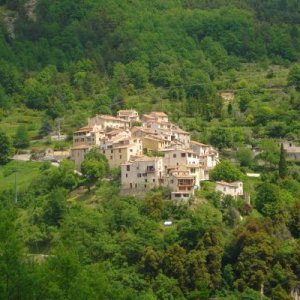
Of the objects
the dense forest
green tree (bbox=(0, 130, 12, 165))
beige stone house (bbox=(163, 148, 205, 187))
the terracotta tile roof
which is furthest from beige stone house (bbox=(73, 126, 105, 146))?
beige stone house (bbox=(163, 148, 205, 187))

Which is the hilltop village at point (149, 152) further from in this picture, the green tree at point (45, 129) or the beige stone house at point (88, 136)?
the green tree at point (45, 129)

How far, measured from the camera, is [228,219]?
5466 cm

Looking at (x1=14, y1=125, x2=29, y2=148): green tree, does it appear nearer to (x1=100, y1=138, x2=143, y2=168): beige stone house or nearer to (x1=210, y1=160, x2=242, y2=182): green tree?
(x1=100, y1=138, x2=143, y2=168): beige stone house

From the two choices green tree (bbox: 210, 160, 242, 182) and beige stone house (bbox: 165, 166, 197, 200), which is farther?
green tree (bbox: 210, 160, 242, 182)

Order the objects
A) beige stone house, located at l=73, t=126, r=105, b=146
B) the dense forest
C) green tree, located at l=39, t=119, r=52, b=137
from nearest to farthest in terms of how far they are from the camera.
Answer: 1. the dense forest
2. beige stone house, located at l=73, t=126, r=105, b=146
3. green tree, located at l=39, t=119, r=52, b=137

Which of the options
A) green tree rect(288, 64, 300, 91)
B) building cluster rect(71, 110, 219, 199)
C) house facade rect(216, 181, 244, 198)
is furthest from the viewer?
green tree rect(288, 64, 300, 91)

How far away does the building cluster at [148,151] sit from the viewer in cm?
5753

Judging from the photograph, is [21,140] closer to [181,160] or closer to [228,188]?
[181,160]

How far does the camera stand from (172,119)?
74.7 metres

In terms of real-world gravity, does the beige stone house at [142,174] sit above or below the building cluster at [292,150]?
below

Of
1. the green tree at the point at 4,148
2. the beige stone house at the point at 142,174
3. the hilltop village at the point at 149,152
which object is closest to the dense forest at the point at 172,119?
the green tree at the point at 4,148

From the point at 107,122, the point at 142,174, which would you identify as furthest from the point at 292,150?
the point at 142,174

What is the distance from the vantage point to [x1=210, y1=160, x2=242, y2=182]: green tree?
59.2 metres

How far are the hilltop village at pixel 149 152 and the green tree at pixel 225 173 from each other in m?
0.49
